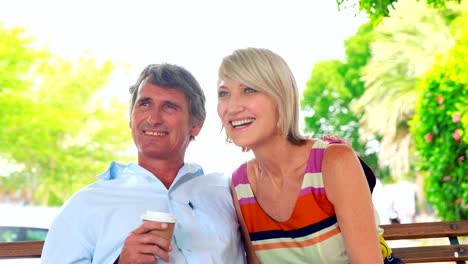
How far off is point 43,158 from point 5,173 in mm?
2233

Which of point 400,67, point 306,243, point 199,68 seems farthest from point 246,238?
point 400,67

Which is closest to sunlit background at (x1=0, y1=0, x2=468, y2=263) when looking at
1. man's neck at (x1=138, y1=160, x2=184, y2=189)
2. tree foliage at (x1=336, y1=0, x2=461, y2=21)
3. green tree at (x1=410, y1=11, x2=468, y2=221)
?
green tree at (x1=410, y1=11, x2=468, y2=221)

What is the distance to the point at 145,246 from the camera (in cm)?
238

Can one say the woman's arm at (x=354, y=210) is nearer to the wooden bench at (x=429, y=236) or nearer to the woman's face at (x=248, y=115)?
the woman's face at (x=248, y=115)

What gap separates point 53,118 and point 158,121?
22.1 m

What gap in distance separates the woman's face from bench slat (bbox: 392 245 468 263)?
129 cm

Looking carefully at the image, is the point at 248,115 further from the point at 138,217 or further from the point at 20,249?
the point at 20,249

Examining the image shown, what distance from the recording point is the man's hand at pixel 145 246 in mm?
2340

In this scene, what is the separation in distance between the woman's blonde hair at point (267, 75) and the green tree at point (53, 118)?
20.7 meters

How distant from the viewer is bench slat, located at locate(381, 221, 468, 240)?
3.57m

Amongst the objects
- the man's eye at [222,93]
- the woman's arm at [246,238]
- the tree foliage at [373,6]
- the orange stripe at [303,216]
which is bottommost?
the woman's arm at [246,238]

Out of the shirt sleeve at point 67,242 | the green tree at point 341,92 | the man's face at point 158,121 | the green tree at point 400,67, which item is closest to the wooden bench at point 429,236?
the man's face at point 158,121

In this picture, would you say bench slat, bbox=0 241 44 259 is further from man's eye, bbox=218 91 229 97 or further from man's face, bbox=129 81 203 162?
man's eye, bbox=218 91 229 97

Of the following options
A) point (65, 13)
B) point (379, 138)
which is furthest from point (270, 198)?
point (379, 138)
